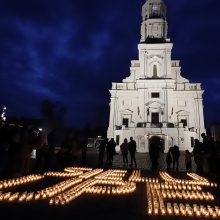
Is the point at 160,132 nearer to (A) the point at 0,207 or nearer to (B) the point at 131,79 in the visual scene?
(B) the point at 131,79

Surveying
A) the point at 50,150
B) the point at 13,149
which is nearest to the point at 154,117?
the point at 50,150

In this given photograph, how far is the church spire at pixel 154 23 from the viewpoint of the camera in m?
53.4

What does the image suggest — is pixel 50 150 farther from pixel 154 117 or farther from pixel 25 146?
pixel 154 117

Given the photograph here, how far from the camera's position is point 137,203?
6695mm

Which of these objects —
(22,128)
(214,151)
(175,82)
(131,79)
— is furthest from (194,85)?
(22,128)

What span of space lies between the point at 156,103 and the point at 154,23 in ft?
55.9

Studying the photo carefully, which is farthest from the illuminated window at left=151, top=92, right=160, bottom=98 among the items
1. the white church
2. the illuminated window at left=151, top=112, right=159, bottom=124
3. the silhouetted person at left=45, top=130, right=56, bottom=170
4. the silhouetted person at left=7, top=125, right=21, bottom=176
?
the silhouetted person at left=7, top=125, right=21, bottom=176

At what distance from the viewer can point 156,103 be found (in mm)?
47656

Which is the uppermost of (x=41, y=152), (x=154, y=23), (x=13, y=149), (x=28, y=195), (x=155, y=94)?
(x=154, y=23)

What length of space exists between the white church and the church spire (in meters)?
0.28

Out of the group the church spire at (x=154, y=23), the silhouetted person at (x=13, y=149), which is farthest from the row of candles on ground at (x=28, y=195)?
the church spire at (x=154, y=23)

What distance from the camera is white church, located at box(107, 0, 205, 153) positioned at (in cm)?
4325

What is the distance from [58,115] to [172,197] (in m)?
54.6

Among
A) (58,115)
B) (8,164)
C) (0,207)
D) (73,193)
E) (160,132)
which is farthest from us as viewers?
(58,115)
